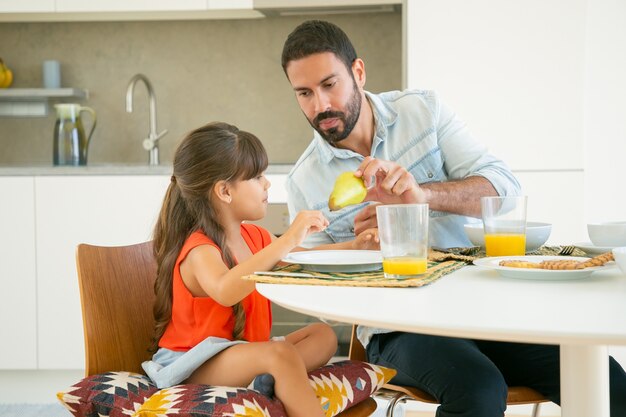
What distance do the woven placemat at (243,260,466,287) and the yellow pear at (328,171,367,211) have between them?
211 millimetres

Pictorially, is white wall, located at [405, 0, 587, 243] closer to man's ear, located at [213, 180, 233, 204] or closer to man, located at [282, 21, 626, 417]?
man, located at [282, 21, 626, 417]

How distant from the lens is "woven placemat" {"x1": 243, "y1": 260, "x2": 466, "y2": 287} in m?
1.11

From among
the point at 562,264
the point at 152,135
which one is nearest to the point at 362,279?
the point at 562,264

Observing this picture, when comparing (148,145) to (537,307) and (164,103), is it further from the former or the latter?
(537,307)

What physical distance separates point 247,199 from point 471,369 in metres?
0.61

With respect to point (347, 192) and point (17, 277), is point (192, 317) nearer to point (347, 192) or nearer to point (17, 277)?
point (347, 192)

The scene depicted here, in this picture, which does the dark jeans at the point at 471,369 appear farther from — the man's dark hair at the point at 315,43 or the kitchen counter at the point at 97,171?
the kitchen counter at the point at 97,171

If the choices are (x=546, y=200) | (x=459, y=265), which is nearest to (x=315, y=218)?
(x=459, y=265)

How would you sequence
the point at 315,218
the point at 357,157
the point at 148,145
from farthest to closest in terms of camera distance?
1. the point at 148,145
2. the point at 357,157
3. the point at 315,218

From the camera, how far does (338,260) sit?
52.6 inches

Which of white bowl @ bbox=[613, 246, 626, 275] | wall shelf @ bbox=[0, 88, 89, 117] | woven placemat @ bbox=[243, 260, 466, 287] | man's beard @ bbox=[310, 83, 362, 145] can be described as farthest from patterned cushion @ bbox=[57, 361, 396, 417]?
wall shelf @ bbox=[0, 88, 89, 117]

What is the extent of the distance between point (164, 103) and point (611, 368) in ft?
8.96

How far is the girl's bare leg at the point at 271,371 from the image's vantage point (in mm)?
1342

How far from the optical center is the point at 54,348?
3207 mm
